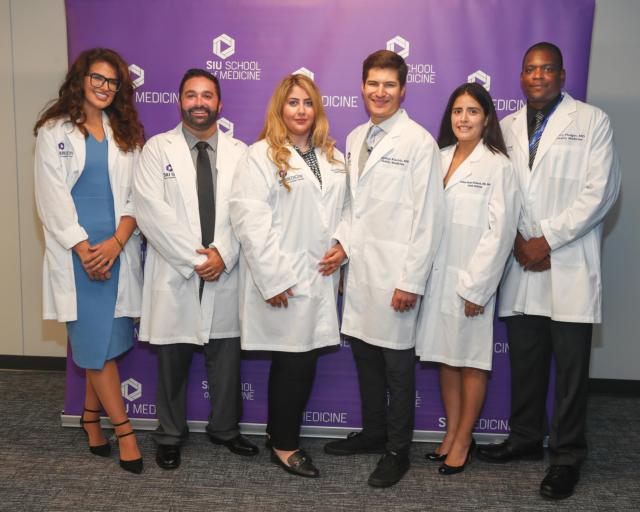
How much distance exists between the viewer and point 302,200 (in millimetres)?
2748

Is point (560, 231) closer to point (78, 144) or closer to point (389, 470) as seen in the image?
point (389, 470)

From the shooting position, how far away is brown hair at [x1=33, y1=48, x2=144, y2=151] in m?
2.83

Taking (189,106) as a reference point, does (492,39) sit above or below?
above

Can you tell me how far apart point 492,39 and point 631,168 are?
4.82ft

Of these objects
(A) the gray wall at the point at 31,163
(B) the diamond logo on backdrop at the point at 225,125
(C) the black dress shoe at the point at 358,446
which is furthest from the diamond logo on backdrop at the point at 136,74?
(C) the black dress shoe at the point at 358,446

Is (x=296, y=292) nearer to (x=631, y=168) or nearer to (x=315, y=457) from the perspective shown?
(x=315, y=457)

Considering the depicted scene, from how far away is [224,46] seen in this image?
3.16 metres

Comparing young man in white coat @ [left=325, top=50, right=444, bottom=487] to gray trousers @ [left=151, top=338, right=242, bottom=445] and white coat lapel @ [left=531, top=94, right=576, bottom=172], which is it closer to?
white coat lapel @ [left=531, top=94, right=576, bottom=172]

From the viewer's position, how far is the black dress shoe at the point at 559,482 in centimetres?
272

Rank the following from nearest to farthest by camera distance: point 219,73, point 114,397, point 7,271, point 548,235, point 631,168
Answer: point 548,235 < point 114,397 < point 219,73 < point 631,168 < point 7,271

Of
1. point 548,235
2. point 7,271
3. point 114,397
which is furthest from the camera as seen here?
point 7,271

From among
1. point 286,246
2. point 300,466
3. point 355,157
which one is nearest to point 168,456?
point 300,466

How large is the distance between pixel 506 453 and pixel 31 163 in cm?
347

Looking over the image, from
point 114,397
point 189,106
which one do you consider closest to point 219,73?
point 189,106
